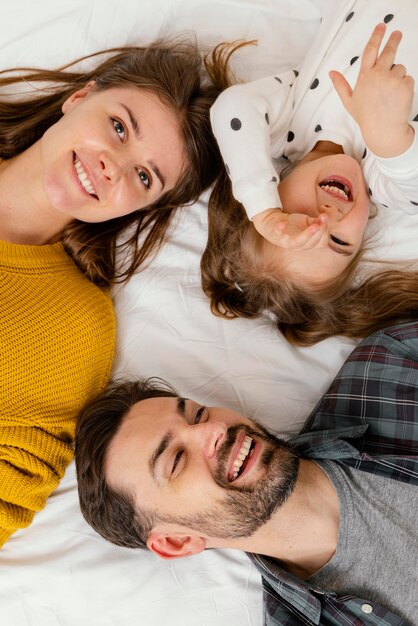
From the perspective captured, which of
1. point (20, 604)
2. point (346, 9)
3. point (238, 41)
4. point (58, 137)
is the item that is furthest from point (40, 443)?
point (346, 9)

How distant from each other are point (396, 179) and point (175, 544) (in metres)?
1.20

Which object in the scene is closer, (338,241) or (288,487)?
(288,487)

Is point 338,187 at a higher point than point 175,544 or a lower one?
higher

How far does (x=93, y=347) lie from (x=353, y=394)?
0.82m

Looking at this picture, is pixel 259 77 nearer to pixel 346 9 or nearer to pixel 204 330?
pixel 346 9

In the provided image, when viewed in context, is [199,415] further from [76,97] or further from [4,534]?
[76,97]

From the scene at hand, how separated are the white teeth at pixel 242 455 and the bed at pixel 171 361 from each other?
1.28 ft

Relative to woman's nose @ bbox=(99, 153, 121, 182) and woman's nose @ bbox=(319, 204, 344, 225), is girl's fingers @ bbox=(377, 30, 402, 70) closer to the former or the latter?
woman's nose @ bbox=(319, 204, 344, 225)

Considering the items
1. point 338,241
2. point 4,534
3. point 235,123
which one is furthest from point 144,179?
point 4,534

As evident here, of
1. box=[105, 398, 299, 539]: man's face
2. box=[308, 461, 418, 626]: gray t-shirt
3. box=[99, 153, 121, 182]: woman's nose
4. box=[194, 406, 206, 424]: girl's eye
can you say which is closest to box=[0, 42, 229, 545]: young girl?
box=[99, 153, 121, 182]: woman's nose

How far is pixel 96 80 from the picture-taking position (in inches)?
84.9

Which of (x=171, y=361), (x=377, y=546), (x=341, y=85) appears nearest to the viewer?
(x=341, y=85)

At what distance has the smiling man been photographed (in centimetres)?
174

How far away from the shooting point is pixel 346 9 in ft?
7.14
